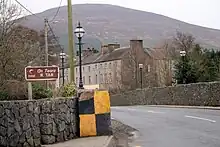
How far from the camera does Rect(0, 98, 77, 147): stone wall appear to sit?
47.1 ft

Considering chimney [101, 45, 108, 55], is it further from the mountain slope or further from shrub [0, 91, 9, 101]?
shrub [0, 91, 9, 101]

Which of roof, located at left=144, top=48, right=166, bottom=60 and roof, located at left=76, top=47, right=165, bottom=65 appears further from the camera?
roof, located at left=144, top=48, right=166, bottom=60

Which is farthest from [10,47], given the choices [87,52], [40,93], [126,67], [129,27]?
[129,27]

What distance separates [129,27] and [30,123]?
429 ft

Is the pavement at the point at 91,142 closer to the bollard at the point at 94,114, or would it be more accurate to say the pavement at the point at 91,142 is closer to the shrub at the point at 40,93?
the bollard at the point at 94,114

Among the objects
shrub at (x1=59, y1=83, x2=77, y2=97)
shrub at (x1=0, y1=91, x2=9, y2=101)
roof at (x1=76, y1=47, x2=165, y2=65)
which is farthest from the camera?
roof at (x1=76, y1=47, x2=165, y2=65)

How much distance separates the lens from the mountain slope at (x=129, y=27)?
12100 centimetres

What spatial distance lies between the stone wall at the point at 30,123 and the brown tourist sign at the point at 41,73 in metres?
0.79

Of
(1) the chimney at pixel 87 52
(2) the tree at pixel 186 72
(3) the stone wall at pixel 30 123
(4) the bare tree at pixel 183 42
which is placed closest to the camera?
(3) the stone wall at pixel 30 123

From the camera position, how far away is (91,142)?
15016 millimetres

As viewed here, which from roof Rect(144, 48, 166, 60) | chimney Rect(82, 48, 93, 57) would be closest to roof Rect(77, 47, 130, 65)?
chimney Rect(82, 48, 93, 57)

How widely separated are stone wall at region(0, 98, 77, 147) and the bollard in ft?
3.67

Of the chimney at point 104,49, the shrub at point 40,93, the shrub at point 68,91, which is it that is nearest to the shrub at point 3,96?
the shrub at point 40,93

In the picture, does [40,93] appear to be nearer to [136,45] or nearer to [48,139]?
[48,139]
